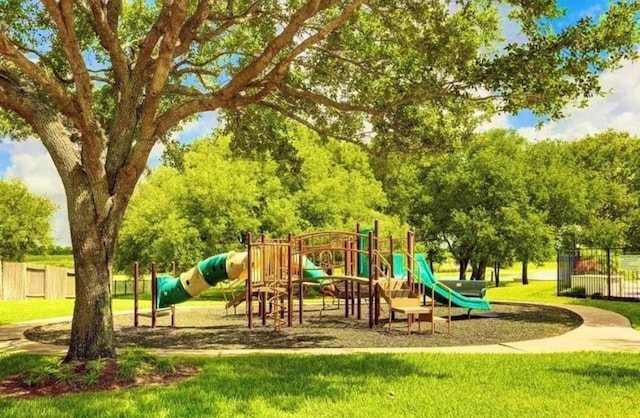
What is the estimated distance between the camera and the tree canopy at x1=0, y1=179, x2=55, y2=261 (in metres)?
50.1

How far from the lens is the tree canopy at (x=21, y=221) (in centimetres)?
5009

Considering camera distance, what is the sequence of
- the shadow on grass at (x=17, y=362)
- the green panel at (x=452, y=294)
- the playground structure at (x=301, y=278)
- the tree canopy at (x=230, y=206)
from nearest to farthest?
the shadow on grass at (x=17, y=362) < the playground structure at (x=301, y=278) < the green panel at (x=452, y=294) < the tree canopy at (x=230, y=206)

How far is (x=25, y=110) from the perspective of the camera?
28.5 ft

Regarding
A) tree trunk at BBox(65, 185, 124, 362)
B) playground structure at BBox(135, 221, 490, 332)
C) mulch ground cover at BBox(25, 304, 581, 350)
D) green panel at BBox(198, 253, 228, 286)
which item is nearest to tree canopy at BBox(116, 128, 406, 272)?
mulch ground cover at BBox(25, 304, 581, 350)

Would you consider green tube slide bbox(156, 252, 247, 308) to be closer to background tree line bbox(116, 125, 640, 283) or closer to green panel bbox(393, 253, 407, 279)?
background tree line bbox(116, 125, 640, 283)

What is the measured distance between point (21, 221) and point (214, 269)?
40937 millimetres

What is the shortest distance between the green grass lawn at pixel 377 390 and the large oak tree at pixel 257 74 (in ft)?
6.38

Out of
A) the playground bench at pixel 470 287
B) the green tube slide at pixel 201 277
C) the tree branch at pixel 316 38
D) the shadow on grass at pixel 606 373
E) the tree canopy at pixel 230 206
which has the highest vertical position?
the tree branch at pixel 316 38

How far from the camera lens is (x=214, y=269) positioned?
54.7ft

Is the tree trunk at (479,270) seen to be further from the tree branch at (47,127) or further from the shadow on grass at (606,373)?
the tree branch at (47,127)

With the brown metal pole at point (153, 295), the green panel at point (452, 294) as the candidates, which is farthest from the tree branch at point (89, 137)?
the green panel at point (452, 294)

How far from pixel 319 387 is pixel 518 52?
6.09 m

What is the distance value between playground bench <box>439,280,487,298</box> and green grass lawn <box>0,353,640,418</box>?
8836mm

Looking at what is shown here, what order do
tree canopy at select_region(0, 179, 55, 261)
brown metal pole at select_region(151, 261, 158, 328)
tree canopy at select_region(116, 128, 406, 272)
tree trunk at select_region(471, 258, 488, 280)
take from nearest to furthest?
brown metal pole at select_region(151, 261, 158, 328) < tree canopy at select_region(116, 128, 406, 272) < tree trunk at select_region(471, 258, 488, 280) < tree canopy at select_region(0, 179, 55, 261)
